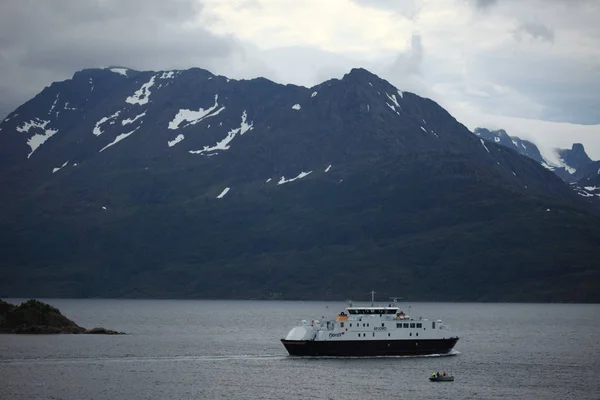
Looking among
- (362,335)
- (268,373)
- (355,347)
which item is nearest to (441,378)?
(362,335)

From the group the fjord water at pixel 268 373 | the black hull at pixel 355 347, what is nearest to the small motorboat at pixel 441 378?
the fjord water at pixel 268 373

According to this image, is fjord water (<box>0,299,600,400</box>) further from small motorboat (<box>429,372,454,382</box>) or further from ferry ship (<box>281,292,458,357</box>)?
ferry ship (<box>281,292,458,357</box>)

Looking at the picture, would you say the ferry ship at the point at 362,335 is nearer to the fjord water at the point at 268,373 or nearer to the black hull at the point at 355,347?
the black hull at the point at 355,347

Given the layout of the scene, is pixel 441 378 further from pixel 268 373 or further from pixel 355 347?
pixel 268 373

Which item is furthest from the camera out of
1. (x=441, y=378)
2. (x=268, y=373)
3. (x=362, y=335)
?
(x=362, y=335)

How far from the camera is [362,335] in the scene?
14750cm

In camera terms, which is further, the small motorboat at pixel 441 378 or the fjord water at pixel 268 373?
the small motorboat at pixel 441 378

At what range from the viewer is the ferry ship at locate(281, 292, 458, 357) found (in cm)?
14612

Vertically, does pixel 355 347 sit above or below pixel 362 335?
below

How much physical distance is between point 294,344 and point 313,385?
25.9m

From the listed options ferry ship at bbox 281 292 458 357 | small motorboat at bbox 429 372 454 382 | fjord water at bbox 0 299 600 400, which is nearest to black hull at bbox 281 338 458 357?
ferry ship at bbox 281 292 458 357

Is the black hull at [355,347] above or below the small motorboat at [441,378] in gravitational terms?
above

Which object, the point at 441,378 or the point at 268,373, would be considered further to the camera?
the point at 268,373

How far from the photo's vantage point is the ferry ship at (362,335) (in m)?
146
